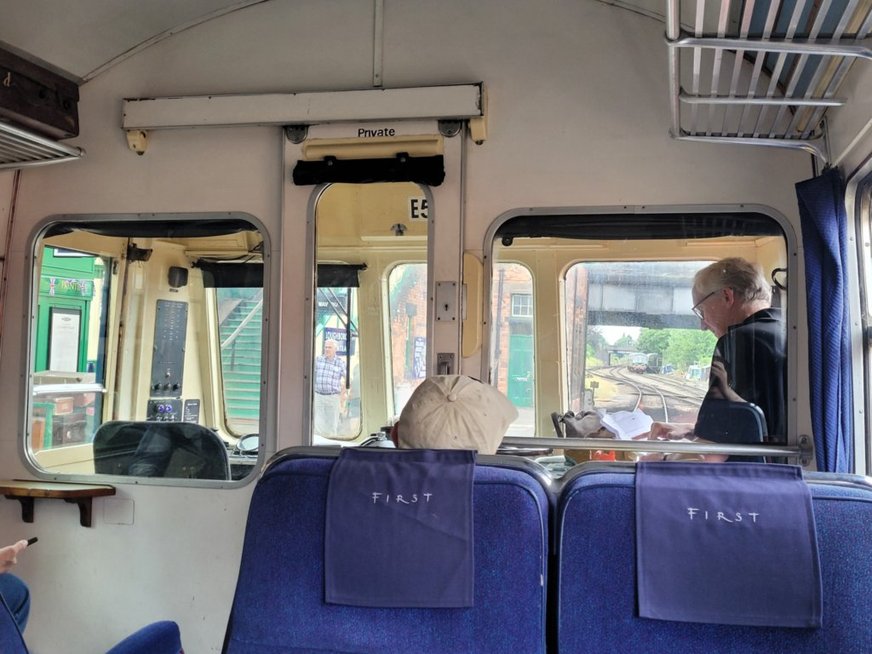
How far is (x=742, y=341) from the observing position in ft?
8.01

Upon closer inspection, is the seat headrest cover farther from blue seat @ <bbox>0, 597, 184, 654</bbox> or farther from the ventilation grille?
the ventilation grille

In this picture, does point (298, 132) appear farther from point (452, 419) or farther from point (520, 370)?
point (452, 419)

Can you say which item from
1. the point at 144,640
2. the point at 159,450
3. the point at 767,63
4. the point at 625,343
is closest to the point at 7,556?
the point at 144,640

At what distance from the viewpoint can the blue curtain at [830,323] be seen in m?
2.01

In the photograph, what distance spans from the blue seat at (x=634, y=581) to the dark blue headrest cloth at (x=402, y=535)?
191 mm

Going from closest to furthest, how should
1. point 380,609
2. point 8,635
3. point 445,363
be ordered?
point 380,609, point 8,635, point 445,363

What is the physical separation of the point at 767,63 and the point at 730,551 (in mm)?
1843

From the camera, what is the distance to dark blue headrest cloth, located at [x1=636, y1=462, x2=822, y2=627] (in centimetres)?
Answer: 113

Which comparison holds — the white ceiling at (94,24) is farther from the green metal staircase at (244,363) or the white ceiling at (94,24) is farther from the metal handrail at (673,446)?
the metal handrail at (673,446)

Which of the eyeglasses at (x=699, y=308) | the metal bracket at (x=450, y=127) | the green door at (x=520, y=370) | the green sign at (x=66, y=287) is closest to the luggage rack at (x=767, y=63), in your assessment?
the eyeglasses at (x=699, y=308)

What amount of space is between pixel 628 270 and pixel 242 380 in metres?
1.68

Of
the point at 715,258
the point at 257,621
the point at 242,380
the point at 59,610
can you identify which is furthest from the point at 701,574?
the point at 59,610

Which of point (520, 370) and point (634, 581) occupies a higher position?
point (520, 370)

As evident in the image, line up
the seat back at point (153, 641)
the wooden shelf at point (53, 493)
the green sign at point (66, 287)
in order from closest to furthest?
1. the seat back at point (153, 641)
2. the wooden shelf at point (53, 493)
3. the green sign at point (66, 287)
